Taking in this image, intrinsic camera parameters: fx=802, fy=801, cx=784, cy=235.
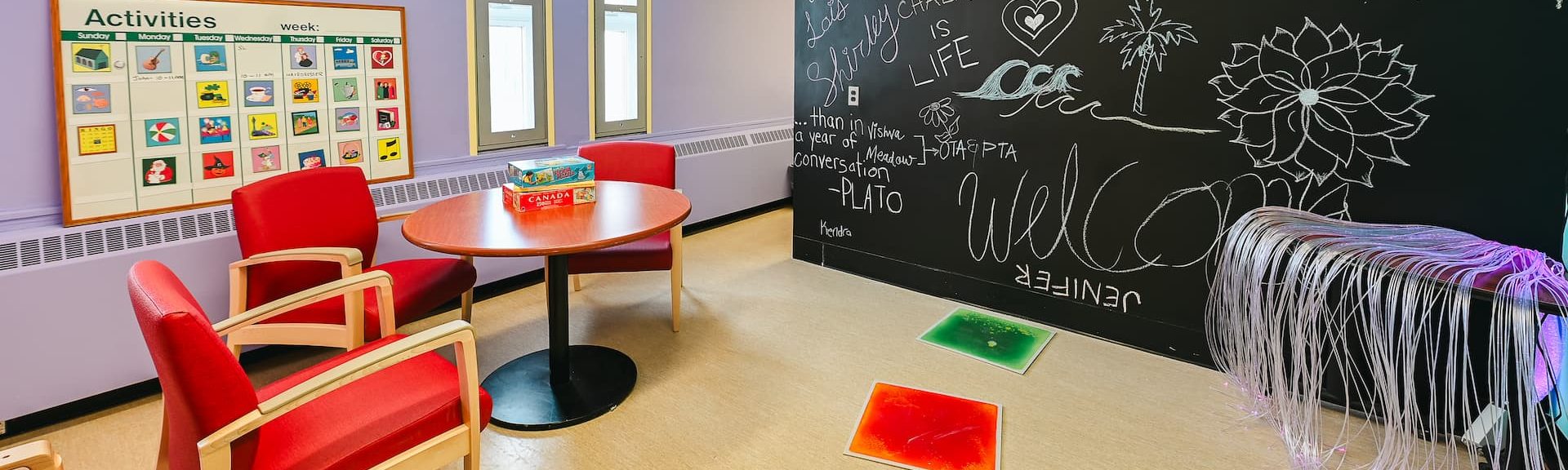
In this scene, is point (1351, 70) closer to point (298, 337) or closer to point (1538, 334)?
point (1538, 334)

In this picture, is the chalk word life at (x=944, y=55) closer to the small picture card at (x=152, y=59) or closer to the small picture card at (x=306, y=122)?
the small picture card at (x=306, y=122)

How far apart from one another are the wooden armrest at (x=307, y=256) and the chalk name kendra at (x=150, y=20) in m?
0.93

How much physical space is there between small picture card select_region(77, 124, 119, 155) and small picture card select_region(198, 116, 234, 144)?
264 millimetres

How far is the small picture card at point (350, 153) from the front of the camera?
3.39m

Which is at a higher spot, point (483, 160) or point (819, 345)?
point (483, 160)

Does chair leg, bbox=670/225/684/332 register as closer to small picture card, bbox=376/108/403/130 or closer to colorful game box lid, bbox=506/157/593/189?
colorful game box lid, bbox=506/157/593/189

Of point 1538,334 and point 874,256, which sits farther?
point 874,256

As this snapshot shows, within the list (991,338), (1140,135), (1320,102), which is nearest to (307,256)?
(991,338)

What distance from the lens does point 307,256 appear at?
2580 millimetres

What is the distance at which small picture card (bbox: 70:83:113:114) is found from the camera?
8.62 ft

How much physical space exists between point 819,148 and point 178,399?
11.2 feet

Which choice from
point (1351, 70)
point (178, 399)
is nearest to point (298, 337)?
point (178, 399)

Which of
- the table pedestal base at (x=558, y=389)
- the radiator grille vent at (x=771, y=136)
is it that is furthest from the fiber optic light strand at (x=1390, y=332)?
the radiator grille vent at (x=771, y=136)

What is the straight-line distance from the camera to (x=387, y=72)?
350 centimetres
